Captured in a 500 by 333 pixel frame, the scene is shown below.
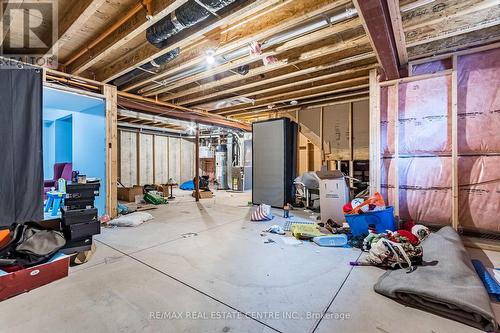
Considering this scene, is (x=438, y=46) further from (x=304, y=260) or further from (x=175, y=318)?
(x=175, y=318)

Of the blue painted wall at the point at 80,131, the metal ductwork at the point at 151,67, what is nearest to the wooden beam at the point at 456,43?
the metal ductwork at the point at 151,67

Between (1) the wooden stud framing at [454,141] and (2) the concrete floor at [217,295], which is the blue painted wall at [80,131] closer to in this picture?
(2) the concrete floor at [217,295]

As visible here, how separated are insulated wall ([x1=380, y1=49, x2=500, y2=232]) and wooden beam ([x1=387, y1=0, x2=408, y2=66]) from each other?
0.38 metres

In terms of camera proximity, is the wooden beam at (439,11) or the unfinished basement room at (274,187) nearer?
the unfinished basement room at (274,187)

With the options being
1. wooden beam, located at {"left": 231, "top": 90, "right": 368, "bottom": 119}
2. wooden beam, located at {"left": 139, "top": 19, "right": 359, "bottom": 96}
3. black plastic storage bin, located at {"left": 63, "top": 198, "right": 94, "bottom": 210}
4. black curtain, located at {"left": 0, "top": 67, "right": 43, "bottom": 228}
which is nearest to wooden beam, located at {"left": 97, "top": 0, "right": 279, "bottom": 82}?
wooden beam, located at {"left": 139, "top": 19, "right": 359, "bottom": 96}

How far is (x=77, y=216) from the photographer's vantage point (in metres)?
2.48

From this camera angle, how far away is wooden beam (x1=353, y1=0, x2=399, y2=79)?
1824 millimetres

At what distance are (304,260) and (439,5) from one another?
118 inches

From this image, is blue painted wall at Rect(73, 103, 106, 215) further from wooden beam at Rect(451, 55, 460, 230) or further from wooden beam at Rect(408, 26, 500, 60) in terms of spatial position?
wooden beam at Rect(451, 55, 460, 230)

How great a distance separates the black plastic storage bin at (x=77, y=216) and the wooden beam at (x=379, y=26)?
11.0ft

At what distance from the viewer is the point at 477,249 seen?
268 cm

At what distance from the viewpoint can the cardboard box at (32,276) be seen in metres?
1.67

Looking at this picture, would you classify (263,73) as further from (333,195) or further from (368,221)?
(368,221)

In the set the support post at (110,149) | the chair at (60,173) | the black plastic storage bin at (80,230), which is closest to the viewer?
the black plastic storage bin at (80,230)
